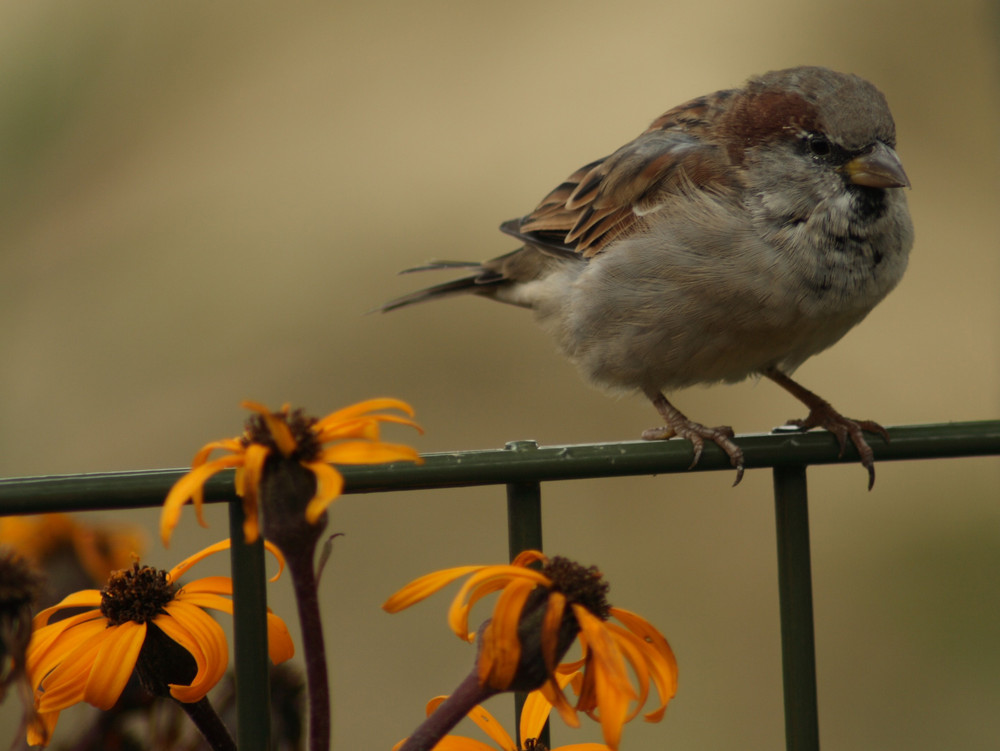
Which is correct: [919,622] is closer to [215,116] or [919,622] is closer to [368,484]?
[215,116]

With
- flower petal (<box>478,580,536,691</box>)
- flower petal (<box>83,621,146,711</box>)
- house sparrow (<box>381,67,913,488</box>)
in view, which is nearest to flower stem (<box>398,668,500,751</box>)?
flower petal (<box>478,580,536,691</box>)

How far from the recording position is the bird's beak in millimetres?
1974

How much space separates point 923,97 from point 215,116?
8.25 ft

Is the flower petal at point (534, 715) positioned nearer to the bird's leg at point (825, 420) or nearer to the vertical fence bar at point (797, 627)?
the vertical fence bar at point (797, 627)

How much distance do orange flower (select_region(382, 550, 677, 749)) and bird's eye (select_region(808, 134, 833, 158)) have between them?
147cm

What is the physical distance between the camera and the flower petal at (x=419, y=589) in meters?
0.75

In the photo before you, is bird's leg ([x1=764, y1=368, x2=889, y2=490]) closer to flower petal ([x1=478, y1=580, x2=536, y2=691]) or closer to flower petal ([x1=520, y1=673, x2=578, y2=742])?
flower petal ([x1=520, y1=673, x2=578, y2=742])

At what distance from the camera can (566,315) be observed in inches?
100

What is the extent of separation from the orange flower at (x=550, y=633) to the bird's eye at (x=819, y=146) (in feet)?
4.81

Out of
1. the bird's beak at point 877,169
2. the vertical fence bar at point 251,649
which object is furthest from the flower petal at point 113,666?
the bird's beak at point 877,169

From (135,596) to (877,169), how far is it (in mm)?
1566

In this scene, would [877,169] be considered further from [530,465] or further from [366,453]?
[366,453]

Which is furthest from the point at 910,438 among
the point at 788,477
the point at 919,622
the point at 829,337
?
the point at 919,622

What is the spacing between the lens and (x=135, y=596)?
0.89 m
